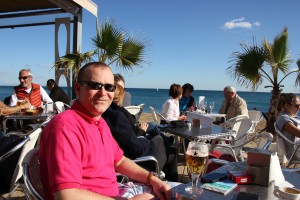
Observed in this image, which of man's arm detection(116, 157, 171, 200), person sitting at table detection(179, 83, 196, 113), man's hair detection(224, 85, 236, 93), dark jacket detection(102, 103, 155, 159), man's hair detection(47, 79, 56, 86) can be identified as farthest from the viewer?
man's hair detection(47, 79, 56, 86)

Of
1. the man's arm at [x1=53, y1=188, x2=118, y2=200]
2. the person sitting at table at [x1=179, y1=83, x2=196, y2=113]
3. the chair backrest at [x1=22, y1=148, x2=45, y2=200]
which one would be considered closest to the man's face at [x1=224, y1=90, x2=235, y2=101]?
the person sitting at table at [x1=179, y1=83, x2=196, y2=113]

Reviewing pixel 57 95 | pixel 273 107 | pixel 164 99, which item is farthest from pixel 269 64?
pixel 164 99

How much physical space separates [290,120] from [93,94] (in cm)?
288

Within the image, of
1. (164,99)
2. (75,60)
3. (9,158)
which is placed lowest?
(164,99)

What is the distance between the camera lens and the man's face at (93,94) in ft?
5.01

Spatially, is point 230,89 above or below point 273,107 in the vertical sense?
above

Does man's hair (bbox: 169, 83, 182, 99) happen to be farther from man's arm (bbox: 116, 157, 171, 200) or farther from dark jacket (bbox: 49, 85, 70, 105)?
man's arm (bbox: 116, 157, 171, 200)

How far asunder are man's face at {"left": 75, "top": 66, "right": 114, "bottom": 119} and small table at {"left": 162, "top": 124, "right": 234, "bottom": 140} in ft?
5.98

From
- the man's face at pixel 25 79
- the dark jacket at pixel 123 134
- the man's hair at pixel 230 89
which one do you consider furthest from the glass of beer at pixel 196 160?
the man's hair at pixel 230 89

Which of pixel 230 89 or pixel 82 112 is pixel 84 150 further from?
pixel 230 89

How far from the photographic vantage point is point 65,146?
3.98ft

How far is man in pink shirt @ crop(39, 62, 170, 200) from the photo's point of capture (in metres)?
1.18

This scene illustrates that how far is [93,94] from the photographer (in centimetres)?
153

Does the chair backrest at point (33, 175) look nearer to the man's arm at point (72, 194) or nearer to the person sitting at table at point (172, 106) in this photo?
the man's arm at point (72, 194)
